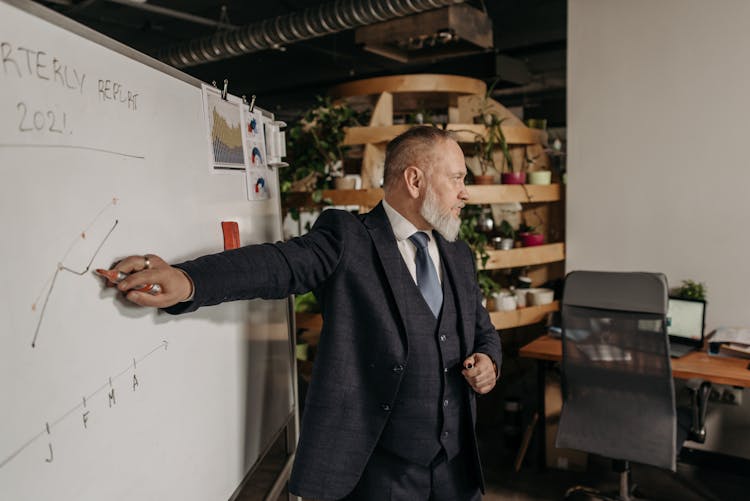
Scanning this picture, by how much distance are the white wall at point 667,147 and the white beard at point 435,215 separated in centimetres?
193

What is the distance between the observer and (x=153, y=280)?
1.05m

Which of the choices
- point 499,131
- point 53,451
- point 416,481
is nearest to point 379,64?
point 499,131

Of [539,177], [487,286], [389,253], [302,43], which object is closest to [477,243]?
[487,286]

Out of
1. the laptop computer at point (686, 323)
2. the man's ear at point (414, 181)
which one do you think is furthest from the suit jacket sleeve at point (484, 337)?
the laptop computer at point (686, 323)

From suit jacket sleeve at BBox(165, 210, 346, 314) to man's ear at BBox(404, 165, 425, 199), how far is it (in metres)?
0.22

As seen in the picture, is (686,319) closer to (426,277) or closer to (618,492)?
(618,492)

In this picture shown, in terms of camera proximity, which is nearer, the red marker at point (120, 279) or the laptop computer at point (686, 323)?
the red marker at point (120, 279)

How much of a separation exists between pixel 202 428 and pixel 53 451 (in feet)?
1.65

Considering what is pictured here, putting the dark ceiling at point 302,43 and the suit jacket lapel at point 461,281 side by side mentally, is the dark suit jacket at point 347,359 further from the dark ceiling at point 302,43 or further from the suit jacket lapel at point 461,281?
the dark ceiling at point 302,43

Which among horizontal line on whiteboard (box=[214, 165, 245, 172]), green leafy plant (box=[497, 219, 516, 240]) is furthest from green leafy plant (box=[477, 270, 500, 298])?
horizontal line on whiteboard (box=[214, 165, 245, 172])

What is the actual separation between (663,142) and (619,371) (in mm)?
1420

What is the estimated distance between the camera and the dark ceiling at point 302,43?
14.9ft

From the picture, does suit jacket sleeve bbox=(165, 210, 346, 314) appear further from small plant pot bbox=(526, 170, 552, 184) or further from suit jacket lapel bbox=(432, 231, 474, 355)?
small plant pot bbox=(526, 170, 552, 184)

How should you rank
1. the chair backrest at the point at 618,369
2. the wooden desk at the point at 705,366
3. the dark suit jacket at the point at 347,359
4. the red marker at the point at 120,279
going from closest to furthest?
the red marker at the point at 120,279
the dark suit jacket at the point at 347,359
the chair backrest at the point at 618,369
the wooden desk at the point at 705,366
